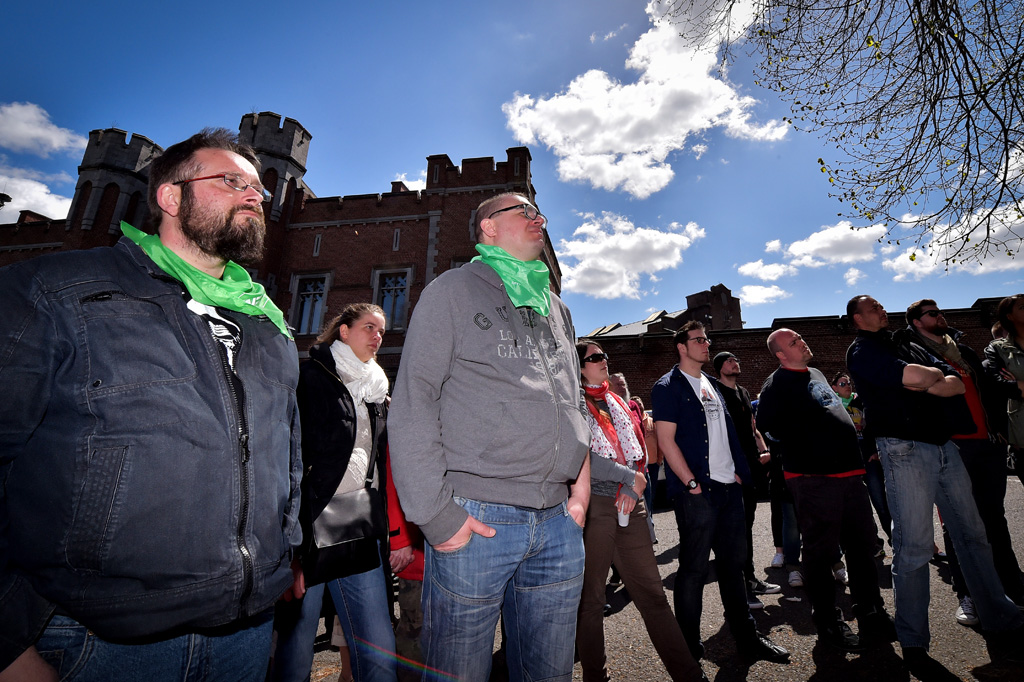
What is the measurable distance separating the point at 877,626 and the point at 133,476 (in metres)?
4.73

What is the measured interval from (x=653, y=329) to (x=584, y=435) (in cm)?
2494

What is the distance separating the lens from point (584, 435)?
1820mm

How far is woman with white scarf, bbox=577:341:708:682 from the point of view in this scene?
271 cm

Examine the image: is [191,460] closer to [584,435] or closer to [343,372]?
[584,435]

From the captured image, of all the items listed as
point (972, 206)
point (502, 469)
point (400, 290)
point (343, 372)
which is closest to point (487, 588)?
point (502, 469)

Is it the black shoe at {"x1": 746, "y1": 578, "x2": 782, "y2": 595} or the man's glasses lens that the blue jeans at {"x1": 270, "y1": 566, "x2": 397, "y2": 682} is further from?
→ the black shoe at {"x1": 746, "y1": 578, "x2": 782, "y2": 595}

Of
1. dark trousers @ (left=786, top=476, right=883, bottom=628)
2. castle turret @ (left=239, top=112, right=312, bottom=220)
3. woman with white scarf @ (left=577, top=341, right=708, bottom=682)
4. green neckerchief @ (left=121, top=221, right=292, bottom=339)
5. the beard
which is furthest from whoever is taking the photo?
castle turret @ (left=239, top=112, right=312, bottom=220)

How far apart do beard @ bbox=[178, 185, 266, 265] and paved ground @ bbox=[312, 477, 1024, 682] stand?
3.18m

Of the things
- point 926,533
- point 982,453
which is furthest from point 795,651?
point 982,453

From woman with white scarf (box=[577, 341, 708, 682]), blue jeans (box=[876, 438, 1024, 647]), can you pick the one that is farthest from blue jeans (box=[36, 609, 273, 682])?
blue jeans (box=[876, 438, 1024, 647])

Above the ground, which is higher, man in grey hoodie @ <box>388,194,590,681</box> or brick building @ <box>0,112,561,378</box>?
brick building @ <box>0,112,561,378</box>

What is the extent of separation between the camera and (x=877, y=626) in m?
3.51

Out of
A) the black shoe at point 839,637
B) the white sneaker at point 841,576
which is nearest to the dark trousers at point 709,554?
the black shoe at point 839,637

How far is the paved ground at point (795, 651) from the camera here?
2965 millimetres
